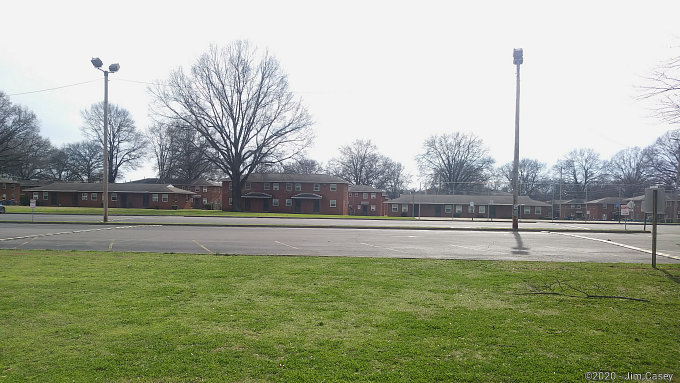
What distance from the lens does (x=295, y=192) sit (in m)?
71.2

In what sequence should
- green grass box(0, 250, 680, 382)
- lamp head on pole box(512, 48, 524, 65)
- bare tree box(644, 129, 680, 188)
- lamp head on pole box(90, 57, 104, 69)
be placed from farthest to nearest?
bare tree box(644, 129, 680, 188)
lamp head on pole box(512, 48, 524, 65)
lamp head on pole box(90, 57, 104, 69)
green grass box(0, 250, 680, 382)

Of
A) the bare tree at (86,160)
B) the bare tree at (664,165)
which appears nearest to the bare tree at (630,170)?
the bare tree at (664,165)

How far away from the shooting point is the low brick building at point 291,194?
69938 millimetres

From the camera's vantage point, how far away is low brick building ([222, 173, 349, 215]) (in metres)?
69.9

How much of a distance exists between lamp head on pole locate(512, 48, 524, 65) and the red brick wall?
47.2m

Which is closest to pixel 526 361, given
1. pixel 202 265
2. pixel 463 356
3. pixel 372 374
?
pixel 463 356

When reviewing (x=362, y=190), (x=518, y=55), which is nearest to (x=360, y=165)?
(x=362, y=190)

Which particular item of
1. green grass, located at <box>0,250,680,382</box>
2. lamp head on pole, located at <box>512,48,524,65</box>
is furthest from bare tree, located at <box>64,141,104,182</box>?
green grass, located at <box>0,250,680,382</box>

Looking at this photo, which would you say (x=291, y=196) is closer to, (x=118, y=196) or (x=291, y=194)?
(x=291, y=194)

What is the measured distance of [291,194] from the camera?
233 ft

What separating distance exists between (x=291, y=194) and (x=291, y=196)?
2.15ft

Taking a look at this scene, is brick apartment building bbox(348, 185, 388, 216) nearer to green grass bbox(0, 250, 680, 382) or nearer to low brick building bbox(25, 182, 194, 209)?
low brick building bbox(25, 182, 194, 209)

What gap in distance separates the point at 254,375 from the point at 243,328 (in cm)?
139

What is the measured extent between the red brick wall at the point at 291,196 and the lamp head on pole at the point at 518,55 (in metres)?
47.2
